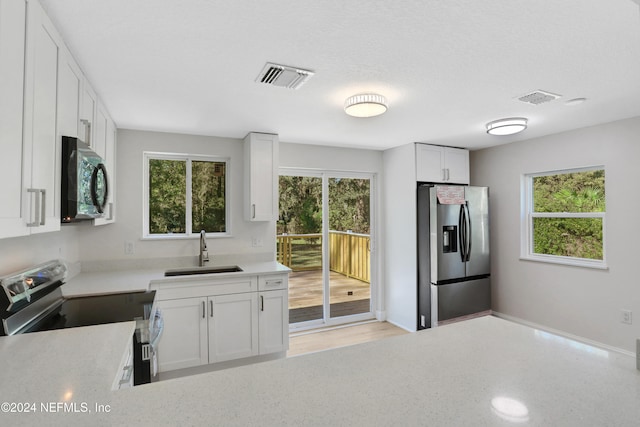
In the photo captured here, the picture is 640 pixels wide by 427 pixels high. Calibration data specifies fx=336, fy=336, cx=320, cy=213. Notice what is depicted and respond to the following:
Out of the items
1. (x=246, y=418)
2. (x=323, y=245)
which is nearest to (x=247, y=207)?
(x=323, y=245)

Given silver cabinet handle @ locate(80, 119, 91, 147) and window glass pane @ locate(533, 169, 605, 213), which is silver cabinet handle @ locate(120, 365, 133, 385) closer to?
silver cabinet handle @ locate(80, 119, 91, 147)

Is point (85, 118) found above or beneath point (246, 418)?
above

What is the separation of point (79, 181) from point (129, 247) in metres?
1.84

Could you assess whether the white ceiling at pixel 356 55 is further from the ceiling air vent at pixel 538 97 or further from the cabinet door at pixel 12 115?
the cabinet door at pixel 12 115

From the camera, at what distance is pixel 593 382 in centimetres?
92

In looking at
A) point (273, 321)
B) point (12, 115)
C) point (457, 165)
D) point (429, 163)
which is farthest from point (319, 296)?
point (12, 115)

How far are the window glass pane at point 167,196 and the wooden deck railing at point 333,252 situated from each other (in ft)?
3.96

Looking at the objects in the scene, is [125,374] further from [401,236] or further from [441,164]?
[441,164]

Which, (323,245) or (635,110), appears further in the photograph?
(323,245)

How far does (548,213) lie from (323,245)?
2660mm

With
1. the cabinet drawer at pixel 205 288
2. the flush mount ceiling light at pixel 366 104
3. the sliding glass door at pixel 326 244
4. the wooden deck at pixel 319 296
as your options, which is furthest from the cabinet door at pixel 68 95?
the wooden deck at pixel 319 296

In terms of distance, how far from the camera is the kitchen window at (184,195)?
140 inches

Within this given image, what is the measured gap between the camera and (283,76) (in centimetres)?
210

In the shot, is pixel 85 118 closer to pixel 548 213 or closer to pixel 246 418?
pixel 246 418
